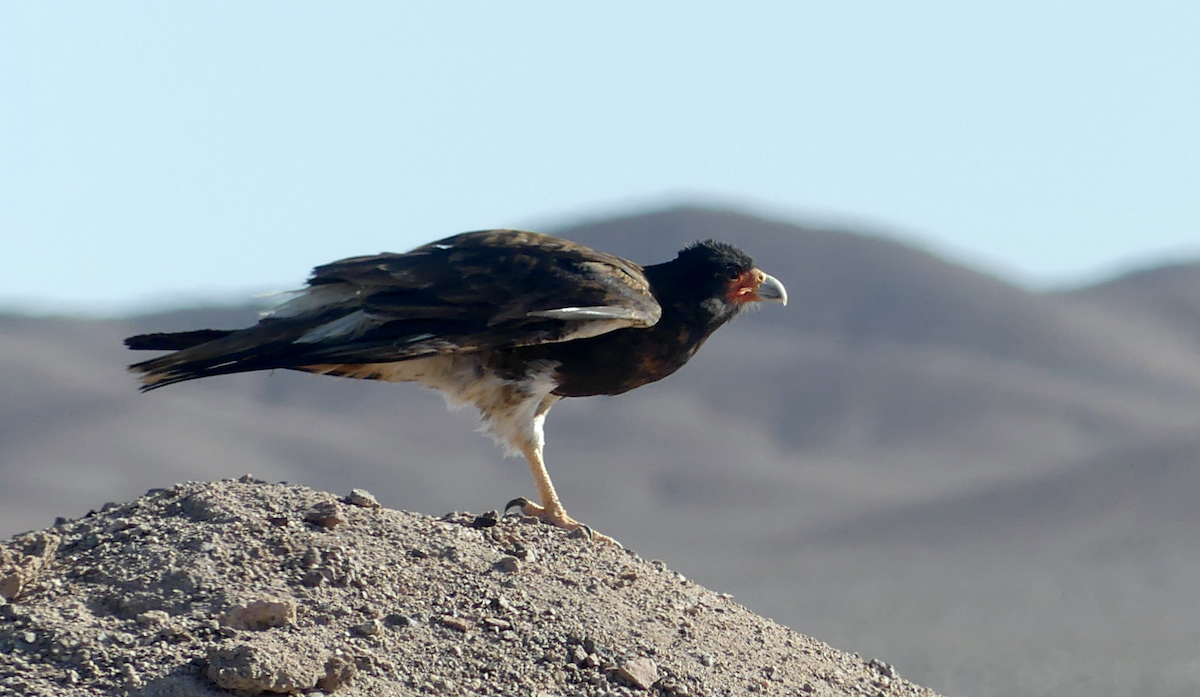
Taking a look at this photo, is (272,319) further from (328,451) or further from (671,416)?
(671,416)

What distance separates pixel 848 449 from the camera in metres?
69.6

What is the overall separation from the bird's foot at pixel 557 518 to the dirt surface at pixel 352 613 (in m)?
0.18

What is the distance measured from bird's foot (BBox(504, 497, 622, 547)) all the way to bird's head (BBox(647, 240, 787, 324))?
1.63m

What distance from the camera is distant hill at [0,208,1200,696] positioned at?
4325 centimetres

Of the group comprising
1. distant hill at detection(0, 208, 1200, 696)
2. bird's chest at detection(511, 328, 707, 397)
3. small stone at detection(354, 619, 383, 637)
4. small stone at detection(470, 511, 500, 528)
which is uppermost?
bird's chest at detection(511, 328, 707, 397)

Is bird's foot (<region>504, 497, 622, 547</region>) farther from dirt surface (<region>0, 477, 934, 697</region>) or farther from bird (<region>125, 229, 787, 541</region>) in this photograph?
dirt surface (<region>0, 477, 934, 697</region>)

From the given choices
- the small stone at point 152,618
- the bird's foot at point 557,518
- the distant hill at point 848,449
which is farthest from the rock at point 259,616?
the distant hill at point 848,449

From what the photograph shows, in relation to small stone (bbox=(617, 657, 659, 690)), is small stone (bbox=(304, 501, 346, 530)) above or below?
above

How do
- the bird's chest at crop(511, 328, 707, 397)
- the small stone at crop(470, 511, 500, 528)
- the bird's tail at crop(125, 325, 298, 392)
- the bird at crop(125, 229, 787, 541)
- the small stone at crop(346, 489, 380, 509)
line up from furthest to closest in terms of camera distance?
the bird's chest at crop(511, 328, 707, 397)
the small stone at crop(470, 511, 500, 528)
the small stone at crop(346, 489, 380, 509)
the bird at crop(125, 229, 787, 541)
the bird's tail at crop(125, 325, 298, 392)

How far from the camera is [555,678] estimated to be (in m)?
7.50

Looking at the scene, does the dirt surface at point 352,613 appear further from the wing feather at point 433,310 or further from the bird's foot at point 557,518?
the wing feather at point 433,310

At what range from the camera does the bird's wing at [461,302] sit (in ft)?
29.5

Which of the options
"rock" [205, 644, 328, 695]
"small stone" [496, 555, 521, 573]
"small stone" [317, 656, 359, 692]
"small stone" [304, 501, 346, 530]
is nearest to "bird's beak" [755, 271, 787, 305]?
"small stone" [496, 555, 521, 573]

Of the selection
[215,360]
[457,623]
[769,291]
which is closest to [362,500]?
[215,360]
